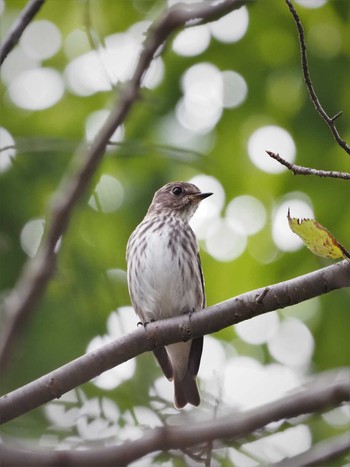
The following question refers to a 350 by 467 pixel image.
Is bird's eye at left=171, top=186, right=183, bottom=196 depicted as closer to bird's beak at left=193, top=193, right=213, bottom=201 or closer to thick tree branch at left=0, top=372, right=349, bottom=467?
bird's beak at left=193, top=193, right=213, bottom=201

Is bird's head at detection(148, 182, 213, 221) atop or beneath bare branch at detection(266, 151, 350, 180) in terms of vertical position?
beneath

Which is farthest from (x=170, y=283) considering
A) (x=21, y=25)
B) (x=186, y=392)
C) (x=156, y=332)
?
(x=21, y=25)

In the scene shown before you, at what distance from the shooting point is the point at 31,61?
24.0 feet

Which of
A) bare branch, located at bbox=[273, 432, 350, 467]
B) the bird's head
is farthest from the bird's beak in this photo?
bare branch, located at bbox=[273, 432, 350, 467]

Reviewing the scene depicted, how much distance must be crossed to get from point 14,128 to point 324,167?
7.75 feet

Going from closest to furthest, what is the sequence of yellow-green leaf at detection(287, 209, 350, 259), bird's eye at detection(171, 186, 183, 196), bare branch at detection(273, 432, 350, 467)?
bare branch at detection(273, 432, 350, 467) → yellow-green leaf at detection(287, 209, 350, 259) → bird's eye at detection(171, 186, 183, 196)

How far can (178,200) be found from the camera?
6785 millimetres

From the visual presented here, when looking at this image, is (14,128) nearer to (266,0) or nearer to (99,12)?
(99,12)

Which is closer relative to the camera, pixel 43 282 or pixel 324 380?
pixel 43 282

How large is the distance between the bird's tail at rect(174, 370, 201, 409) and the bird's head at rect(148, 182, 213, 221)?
49.5 inches

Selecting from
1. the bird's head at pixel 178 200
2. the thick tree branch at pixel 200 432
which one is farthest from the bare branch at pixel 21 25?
the bird's head at pixel 178 200

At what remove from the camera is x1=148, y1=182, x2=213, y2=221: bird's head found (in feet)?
22.0

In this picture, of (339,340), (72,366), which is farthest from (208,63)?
(72,366)

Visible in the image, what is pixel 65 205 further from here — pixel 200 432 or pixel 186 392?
pixel 186 392
